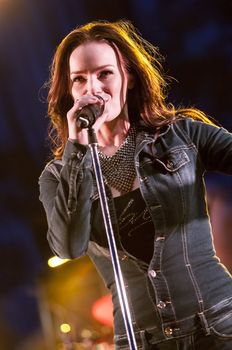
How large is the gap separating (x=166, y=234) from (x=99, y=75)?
20.1 inches

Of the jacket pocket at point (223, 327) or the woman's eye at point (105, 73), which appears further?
the woman's eye at point (105, 73)

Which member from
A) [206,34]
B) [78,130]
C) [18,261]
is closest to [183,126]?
[78,130]

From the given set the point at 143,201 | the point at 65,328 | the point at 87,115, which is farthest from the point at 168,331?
the point at 65,328

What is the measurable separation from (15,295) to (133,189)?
25.8 feet

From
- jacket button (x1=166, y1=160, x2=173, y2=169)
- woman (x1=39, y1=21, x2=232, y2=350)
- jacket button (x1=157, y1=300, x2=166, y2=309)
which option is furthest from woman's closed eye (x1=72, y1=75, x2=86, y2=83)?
jacket button (x1=157, y1=300, x2=166, y2=309)

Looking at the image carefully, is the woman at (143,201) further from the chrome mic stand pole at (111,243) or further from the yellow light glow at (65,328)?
the yellow light glow at (65,328)

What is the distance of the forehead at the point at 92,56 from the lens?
1.58 meters

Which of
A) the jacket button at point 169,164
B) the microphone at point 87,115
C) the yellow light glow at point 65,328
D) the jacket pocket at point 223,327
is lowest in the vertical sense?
the yellow light glow at point 65,328

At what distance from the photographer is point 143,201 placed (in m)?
1.46

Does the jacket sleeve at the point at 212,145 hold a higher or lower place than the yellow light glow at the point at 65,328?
higher

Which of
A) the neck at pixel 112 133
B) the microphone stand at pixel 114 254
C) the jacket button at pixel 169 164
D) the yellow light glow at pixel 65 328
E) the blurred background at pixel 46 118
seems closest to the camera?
the microphone stand at pixel 114 254

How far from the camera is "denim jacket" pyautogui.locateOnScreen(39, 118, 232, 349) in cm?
133

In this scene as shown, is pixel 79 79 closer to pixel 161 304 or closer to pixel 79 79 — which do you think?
pixel 79 79

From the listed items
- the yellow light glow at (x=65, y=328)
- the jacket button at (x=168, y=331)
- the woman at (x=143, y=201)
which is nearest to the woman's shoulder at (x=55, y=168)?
the woman at (x=143, y=201)
